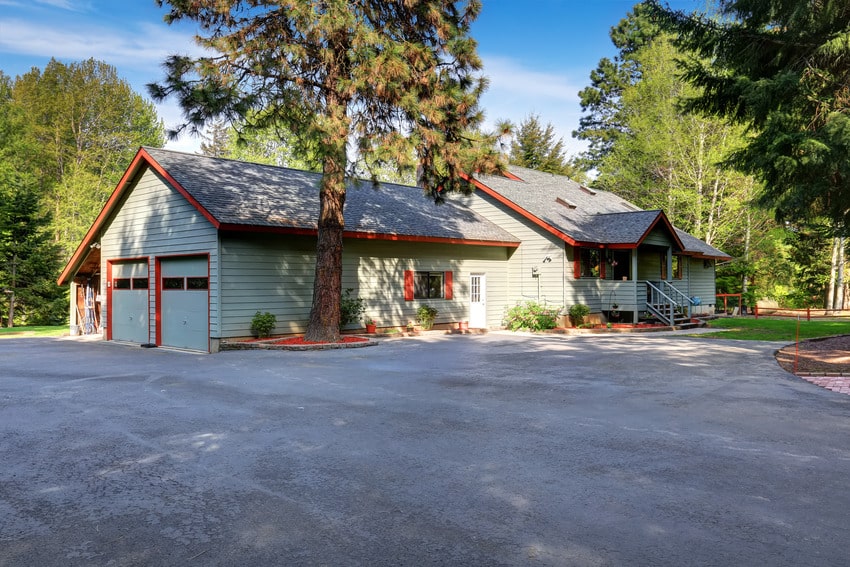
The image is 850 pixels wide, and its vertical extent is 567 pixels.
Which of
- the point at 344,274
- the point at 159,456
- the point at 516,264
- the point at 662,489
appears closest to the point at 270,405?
the point at 159,456

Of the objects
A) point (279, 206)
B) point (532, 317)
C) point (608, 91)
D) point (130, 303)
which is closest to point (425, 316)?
point (532, 317)

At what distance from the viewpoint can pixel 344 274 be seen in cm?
1784

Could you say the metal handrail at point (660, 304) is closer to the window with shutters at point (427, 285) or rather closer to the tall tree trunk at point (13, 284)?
the window with shutters at point (427, 285)

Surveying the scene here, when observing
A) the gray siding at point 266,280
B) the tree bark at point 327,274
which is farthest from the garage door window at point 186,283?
the tree bark at point 327,274

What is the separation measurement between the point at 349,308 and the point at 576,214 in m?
11.2

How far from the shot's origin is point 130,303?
18.6 metres

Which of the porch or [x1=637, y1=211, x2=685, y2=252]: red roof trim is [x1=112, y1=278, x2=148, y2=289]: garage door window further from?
[x1=637, y1=211, x2=685, y2=252]: red roof trim

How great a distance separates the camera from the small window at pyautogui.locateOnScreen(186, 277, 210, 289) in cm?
1555

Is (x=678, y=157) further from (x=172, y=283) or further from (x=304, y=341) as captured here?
(x=172, y=283)

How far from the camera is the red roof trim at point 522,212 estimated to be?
20594 mm

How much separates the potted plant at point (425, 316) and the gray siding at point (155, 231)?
22.6 ft

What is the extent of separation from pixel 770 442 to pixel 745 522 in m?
2.36

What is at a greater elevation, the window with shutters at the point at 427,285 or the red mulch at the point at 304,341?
the window with shutters at the point at 427,285

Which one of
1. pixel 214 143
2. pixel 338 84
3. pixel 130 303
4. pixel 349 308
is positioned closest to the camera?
pixel 338 84
